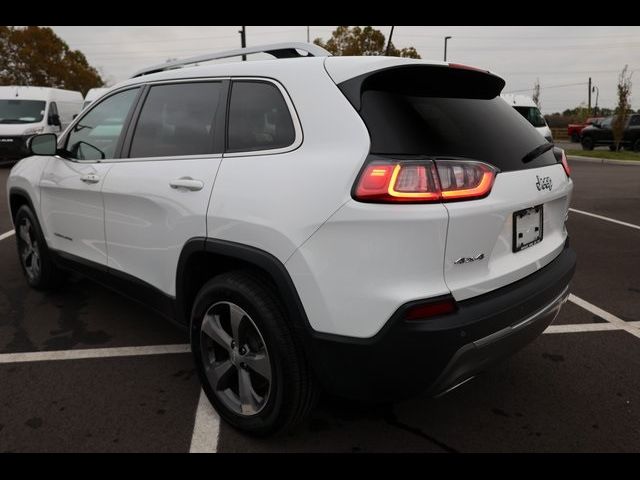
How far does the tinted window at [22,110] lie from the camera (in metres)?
15.6

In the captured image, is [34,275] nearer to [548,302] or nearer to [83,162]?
[83,162]

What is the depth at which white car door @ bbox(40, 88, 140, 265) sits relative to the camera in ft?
10.9

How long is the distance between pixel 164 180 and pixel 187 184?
0.78 ft

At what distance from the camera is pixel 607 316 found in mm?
3920

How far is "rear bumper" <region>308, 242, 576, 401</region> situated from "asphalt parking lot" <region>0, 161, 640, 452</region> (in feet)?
1.67

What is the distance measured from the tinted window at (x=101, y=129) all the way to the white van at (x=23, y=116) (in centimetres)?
1302

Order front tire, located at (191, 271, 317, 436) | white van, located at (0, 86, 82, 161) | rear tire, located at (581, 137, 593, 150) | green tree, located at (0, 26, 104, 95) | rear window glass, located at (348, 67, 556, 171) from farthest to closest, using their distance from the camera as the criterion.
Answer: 1. green tree, located at (0, 26, 104, 95)
2. rear tire, located at (581, 137, 593, 150)
3. white van, located at (0, 86, 82, 161)
4. front tire, located at (191, 271, 317, 436)
5. rear window glass, located at (348, 67, 556, 171)

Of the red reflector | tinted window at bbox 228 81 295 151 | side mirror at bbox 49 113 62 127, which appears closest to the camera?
the red reflector

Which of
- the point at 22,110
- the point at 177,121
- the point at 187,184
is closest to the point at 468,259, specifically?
the point at 187,184

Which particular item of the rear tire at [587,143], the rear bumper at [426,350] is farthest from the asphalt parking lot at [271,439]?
the rear tire at [587,143]

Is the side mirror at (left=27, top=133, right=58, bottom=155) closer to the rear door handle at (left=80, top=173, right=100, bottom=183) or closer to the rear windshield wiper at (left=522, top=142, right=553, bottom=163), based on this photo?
the rear door handle at (left=80, top=173, right=100, bottom=183)

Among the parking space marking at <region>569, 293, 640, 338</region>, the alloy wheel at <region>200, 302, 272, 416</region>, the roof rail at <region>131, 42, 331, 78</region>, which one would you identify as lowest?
the parking space marking at <region>569, 293, 640, 338</region>

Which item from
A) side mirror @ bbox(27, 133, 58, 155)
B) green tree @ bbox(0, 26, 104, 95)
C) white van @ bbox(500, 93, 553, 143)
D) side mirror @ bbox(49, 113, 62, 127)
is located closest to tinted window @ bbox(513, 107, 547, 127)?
white van @ bbox(500, 93, 553, 143)
